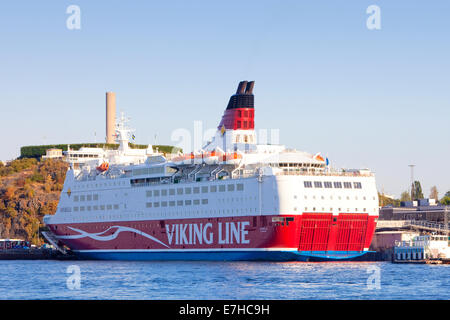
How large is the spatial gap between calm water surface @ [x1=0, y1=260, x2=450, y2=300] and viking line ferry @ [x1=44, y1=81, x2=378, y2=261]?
153 inches

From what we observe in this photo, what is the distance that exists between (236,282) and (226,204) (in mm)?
24007

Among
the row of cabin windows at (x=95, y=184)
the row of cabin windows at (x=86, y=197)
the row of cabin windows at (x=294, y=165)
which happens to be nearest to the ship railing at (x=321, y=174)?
the row of cabin windows at (x=294, y=165)

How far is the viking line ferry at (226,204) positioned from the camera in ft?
237

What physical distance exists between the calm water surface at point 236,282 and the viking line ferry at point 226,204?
153 inches

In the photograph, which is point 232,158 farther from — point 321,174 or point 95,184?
point 95,184

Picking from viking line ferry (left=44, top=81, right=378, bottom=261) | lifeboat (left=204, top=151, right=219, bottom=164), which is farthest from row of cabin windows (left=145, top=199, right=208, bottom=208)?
lifeboat (left=204, top=151, right=219, bottom=164)

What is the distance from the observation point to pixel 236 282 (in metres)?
51.8

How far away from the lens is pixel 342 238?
74.2m

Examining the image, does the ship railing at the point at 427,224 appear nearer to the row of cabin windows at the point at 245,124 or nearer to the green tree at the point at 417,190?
the row of cabin windows at the point at 245,124

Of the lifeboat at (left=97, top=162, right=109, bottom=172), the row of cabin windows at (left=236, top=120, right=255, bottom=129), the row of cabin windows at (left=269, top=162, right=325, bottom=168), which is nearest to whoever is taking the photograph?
the row of cabin windows at (left=269, top=162, right=325, bottom=168)

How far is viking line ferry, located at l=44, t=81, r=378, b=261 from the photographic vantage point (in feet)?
237

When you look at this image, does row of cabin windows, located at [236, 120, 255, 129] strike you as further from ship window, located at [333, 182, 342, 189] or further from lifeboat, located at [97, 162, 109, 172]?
lifeboat, located at [97, 162, 109, 172]

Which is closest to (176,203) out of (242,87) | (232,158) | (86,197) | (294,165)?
(232,158)
